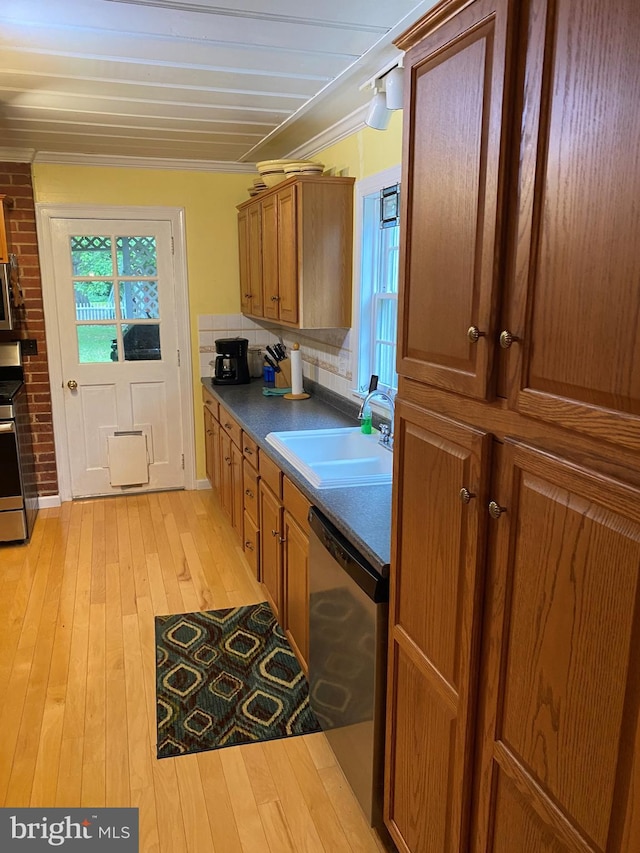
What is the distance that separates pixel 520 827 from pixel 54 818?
151 cm

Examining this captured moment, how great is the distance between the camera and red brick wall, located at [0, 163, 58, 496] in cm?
419

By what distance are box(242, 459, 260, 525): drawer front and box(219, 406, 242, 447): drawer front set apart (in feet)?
0.54

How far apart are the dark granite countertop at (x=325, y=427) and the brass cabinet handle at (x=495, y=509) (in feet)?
1.83

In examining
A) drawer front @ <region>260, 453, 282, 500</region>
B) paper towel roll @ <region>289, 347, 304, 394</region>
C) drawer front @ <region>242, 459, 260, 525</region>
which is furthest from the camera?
paper towel roll @ <region>289, 347, 304, 394</region>

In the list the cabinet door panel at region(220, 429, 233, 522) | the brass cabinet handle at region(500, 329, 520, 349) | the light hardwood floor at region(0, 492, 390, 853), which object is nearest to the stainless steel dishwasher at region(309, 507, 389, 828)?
the light hardwood floor at region(0, 492, 390, 853)

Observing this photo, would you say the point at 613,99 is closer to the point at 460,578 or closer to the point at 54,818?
the point at 460,578

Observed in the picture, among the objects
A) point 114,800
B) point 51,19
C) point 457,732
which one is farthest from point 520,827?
point 51,19

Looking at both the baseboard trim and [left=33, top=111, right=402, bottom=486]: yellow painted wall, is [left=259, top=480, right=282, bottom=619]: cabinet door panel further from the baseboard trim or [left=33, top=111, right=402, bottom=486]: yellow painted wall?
the baseboard trim

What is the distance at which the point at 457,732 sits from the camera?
4.41ft

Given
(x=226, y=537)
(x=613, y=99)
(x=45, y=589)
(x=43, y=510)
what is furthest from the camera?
(x=43, y=510)

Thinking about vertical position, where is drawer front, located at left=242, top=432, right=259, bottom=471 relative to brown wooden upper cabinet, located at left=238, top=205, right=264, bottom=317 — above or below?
below

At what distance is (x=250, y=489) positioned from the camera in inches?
130

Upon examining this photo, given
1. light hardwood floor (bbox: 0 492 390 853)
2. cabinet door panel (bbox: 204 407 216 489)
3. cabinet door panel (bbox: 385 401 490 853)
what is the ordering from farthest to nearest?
cabinet door panel (bbox: 204 407 216 489) < light hardwood floor (bbox: 0 492 390 853) < cabinet door panel (bbox: 385 401 490 853)

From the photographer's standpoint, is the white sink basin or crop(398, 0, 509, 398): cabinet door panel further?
the white sink basin
